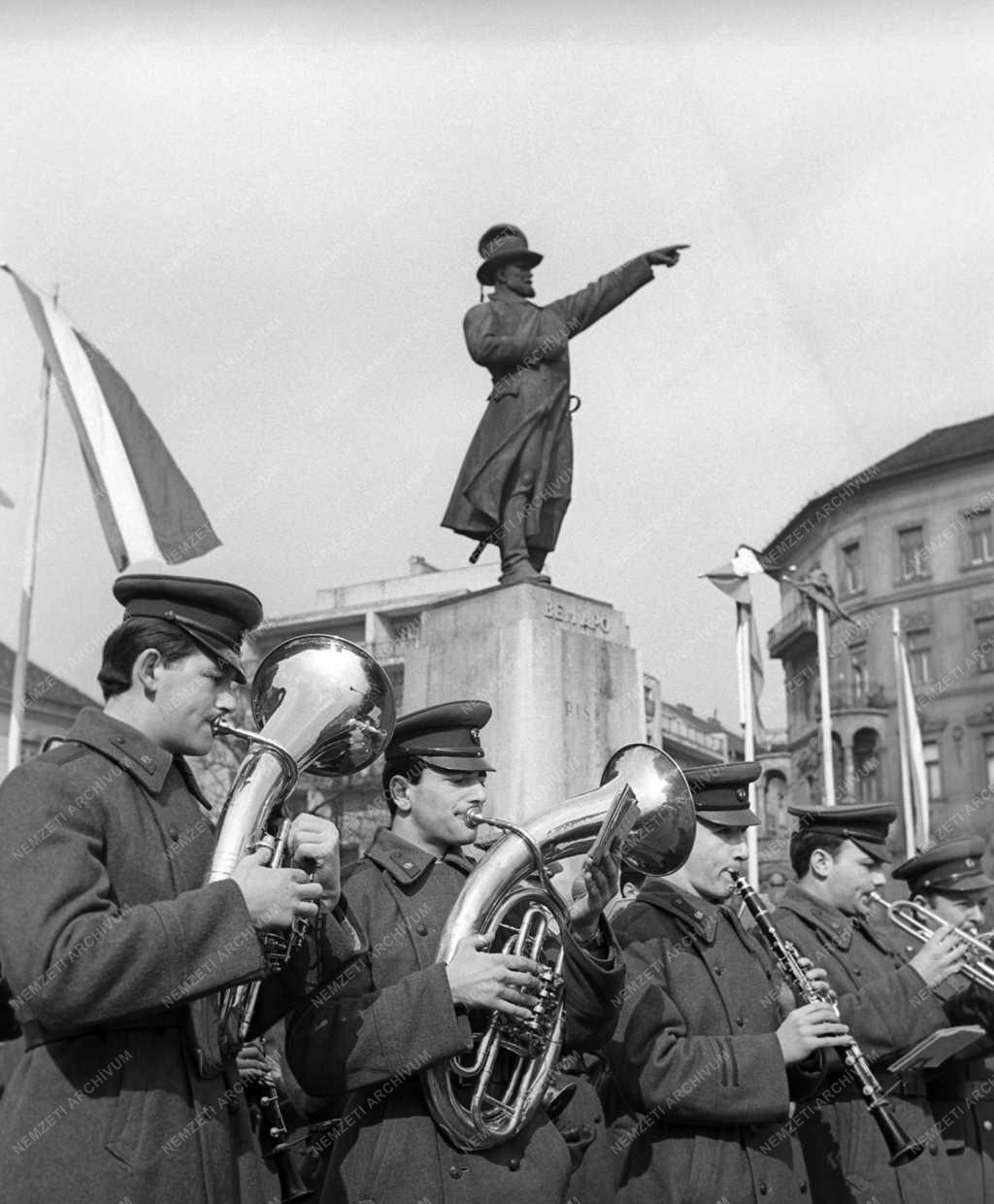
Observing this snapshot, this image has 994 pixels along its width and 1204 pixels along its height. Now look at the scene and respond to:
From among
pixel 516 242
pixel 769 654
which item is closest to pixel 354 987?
pixel 516 242

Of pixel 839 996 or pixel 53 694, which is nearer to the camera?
pixel 839 996

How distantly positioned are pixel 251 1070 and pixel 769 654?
74.1 meters

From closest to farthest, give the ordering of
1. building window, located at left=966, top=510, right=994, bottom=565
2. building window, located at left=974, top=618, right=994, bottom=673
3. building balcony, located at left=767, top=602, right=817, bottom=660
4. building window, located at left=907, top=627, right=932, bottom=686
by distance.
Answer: building window, located at left=974, top=618, right=994, bottom=673
building window, located at left=966, top=510, right=994, bottom=565
building window, located at left=907, top=627, right=932, bottom=686
building balcony, located at left=767, top=602, right=817, bottom=660

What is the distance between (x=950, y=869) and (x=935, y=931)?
33.2 inches

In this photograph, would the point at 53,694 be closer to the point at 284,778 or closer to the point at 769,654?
the point at 769,654

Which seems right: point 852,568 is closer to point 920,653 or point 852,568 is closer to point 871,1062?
point 920,653

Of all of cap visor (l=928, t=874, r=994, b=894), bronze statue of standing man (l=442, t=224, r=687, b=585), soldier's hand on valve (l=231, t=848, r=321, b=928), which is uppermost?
bronze statue of standing man (l=442, t=224, r=687, b=585)

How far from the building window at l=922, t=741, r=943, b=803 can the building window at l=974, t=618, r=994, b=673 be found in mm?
3965

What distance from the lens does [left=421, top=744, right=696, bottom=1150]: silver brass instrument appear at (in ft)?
13.8

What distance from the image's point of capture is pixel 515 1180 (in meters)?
4.17

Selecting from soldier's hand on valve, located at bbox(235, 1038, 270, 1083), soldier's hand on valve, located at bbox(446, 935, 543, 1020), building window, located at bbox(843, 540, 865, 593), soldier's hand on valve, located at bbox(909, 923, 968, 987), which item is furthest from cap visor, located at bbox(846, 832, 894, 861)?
building window, located at bbox(843, 540, 865, 593)

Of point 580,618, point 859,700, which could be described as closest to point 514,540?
point 580,618

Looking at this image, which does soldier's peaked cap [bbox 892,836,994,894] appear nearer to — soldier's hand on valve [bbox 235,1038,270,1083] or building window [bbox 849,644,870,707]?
soldier's hand on valve [bbox 235,1038,270,1083]

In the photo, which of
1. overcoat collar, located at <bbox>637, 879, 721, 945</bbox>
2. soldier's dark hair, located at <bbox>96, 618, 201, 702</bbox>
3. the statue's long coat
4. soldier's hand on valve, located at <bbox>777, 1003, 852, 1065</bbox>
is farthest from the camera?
the statue's long coat
